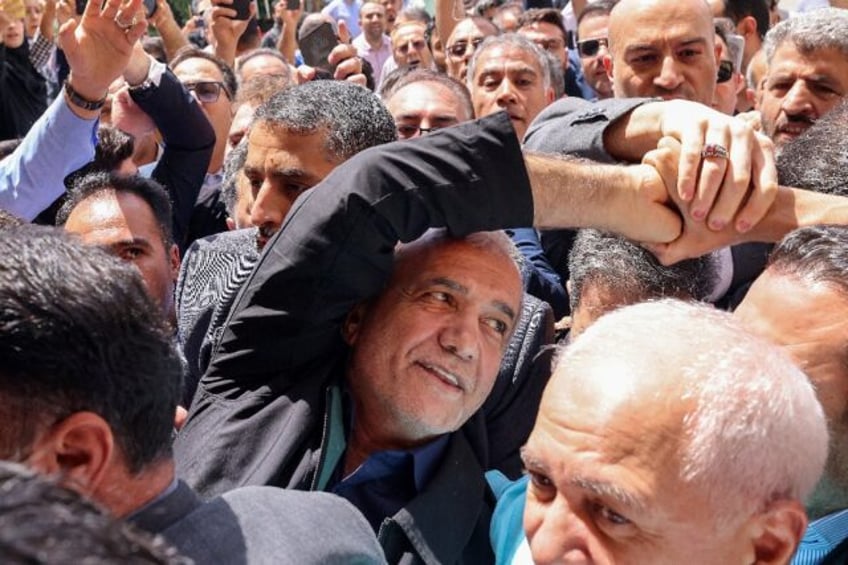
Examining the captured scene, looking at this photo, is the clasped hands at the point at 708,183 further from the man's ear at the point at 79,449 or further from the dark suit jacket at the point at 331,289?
the man's ear at the point at 79,449

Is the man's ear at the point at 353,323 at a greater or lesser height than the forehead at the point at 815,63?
greater

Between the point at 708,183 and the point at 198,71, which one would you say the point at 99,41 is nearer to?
the point at 198,71

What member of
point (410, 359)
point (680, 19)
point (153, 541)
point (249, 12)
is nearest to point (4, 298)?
point (153, 541)

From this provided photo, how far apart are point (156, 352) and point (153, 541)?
2.11 feet

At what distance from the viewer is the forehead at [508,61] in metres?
→ 4.52

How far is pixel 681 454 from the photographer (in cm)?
154

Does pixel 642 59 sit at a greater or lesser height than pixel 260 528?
lesser

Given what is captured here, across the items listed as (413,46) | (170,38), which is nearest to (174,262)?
(413,46)

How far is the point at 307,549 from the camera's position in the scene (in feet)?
4.67

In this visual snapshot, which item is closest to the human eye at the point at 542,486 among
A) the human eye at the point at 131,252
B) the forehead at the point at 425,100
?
the human eye at the point at 131,252

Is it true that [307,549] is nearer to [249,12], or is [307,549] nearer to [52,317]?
[52,317]

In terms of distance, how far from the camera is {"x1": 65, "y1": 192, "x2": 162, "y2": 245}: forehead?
10.1ft

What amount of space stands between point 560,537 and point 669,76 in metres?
2.18

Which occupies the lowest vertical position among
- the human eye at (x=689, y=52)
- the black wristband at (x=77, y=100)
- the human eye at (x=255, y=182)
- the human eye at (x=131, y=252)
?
the human eye at (x=131, y=252)
